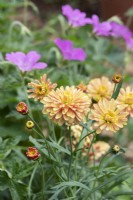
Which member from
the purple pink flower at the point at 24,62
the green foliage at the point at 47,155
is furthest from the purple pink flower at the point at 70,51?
the purple pink flower at the point at 24,62

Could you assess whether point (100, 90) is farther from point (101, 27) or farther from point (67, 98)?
point (101, 27)

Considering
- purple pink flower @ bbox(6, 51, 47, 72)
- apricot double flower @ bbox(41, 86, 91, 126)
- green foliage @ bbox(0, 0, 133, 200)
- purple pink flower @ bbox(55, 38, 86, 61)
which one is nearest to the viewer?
apricot double flower @ bbox(41, 86, 91, 126)

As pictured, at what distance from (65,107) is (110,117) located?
8 cm

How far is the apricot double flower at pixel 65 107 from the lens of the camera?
831 millimetres

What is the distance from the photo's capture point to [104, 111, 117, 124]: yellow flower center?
2.78ft

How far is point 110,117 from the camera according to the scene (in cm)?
85

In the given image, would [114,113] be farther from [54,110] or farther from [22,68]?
[22,68]

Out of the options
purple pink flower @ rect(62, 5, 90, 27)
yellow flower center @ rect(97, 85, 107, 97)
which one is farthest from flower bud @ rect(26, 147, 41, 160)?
purple pink flower @ rect(62, 5, 90, 27)

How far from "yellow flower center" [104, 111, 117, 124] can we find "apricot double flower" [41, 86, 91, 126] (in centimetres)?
4

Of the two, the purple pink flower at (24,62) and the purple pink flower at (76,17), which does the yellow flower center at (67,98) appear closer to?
the purple pink flower at (24,62)

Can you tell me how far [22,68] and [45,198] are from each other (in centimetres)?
29

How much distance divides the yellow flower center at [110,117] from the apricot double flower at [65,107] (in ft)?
0.13

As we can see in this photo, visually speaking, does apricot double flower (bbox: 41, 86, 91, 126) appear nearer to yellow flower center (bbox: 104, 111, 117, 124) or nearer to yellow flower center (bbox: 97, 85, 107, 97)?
yellow flower center (bbox: 104, 111, 117, 124)

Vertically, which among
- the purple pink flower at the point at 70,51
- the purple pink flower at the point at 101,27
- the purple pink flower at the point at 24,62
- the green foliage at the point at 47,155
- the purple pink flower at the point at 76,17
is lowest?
the green foliage at the point at 47,155
